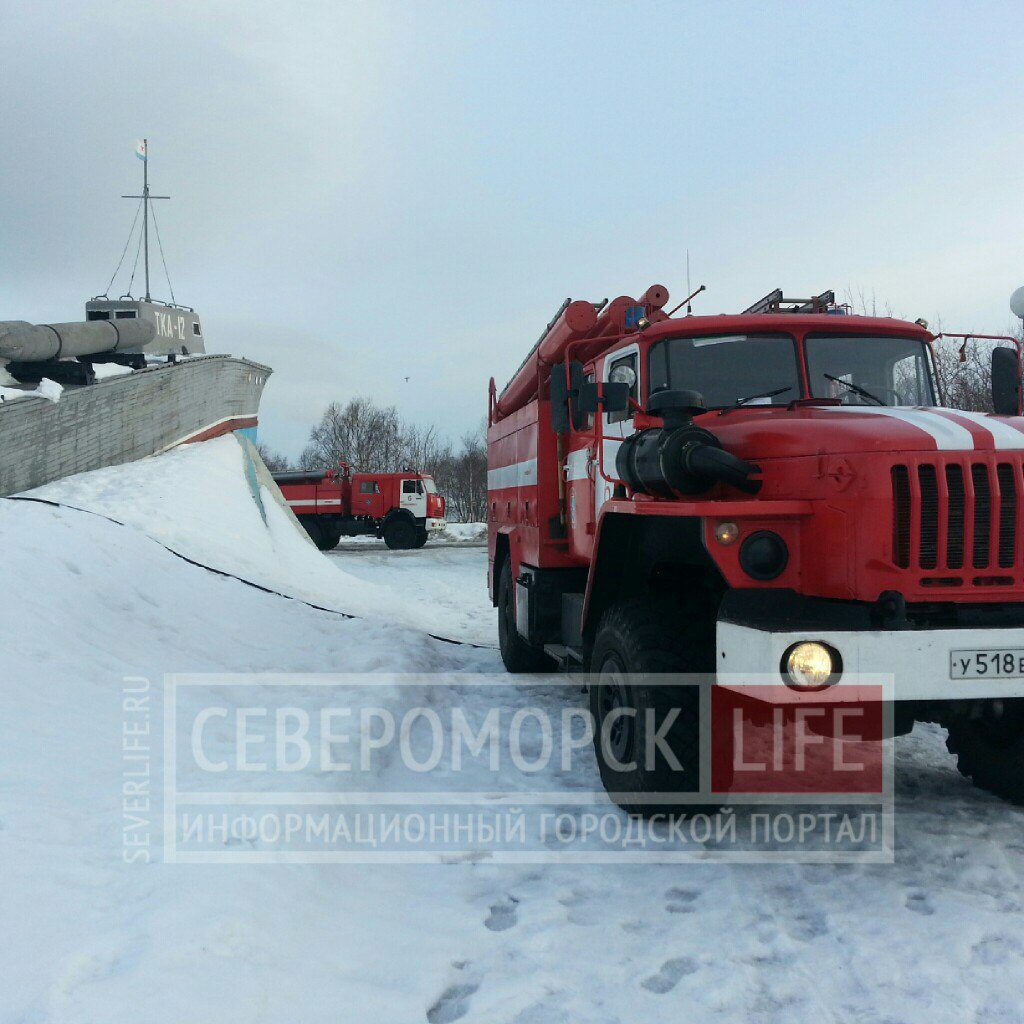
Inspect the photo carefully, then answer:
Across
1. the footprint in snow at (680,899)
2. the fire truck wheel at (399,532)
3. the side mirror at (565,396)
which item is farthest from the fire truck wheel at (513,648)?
the fire truck wheel at (399,532)

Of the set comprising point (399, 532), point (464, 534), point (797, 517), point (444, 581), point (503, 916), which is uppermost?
point (797, 517)

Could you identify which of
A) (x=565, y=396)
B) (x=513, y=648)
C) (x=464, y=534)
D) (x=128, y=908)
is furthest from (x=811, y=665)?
(x=464, y=534)

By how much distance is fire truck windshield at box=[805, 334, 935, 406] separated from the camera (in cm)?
470

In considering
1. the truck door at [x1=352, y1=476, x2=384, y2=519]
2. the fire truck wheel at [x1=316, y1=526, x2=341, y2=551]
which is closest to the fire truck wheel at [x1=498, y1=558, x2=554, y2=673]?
the truck door at [x1=352, y1=476, x2=384, y2=519]

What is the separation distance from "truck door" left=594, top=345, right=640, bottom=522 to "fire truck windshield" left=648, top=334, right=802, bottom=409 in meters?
0.15

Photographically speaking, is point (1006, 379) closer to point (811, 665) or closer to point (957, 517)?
point (957, 517)

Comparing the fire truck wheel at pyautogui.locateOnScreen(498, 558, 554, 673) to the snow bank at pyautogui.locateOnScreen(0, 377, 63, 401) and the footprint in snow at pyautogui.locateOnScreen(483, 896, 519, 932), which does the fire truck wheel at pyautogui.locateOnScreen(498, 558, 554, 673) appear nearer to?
the footprint in snow at pyautogui.locateOnScreen(483, 896, 519, 932)

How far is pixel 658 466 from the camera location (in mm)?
3877

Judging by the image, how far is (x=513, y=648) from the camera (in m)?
7.88

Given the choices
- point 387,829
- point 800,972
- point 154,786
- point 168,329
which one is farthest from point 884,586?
point 168,329

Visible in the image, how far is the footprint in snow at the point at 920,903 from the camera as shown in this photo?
3.26 m

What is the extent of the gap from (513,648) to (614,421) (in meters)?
3.28

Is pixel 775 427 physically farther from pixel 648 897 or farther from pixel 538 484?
pixel 538 484

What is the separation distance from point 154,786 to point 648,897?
2.18 meters
